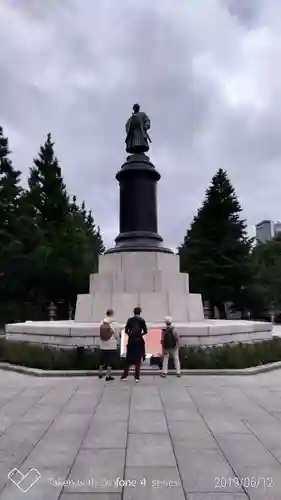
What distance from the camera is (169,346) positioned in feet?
36.4

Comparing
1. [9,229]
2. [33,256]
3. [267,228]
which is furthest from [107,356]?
[267,228]

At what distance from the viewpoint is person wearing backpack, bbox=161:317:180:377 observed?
11.1 m

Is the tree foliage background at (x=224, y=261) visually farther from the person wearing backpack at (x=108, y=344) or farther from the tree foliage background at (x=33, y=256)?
the person wearing backpack at (x=108, y=344)

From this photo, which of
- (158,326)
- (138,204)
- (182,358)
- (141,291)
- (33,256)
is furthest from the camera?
(33,256)

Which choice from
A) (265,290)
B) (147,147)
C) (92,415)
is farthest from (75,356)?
(265,290)

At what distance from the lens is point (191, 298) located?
16.5 m

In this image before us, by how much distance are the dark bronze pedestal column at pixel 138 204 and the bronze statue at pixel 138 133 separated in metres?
0.83

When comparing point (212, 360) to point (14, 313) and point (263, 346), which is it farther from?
point (14, 313)

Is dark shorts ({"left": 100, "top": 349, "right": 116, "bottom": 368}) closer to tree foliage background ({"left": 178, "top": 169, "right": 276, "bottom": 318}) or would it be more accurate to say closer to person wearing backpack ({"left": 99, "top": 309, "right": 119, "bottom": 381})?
person wearing backpack ({"left": 99, "top": 309, "right": 119, "bottom": 381})

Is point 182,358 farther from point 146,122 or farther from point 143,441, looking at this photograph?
point 146,122

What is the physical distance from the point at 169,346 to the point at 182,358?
121 cm

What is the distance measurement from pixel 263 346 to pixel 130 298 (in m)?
4.75

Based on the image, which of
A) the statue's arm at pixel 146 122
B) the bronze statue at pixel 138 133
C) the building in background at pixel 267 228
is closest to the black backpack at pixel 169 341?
the bronze statue at pixel 138 133

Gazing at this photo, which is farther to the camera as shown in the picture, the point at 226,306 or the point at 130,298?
the point at 226,306
